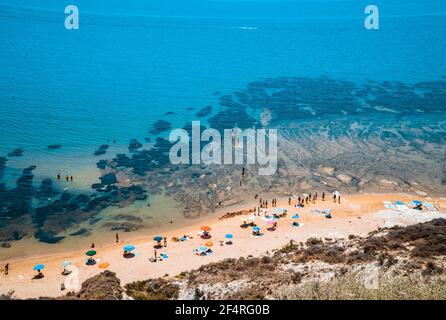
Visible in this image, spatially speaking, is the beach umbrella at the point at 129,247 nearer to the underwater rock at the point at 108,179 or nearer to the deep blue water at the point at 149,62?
the underwater rock at the point at 108,179

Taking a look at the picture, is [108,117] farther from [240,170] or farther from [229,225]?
[229,225]

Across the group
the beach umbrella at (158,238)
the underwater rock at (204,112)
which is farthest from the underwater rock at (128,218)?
the underwater rock at (204,112)

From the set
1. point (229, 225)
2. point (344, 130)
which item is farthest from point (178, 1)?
point (229, 225)

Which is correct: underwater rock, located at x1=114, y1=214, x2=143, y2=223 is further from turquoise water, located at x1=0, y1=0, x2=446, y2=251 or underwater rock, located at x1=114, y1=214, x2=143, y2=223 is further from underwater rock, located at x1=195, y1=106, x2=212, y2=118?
underwater rock, located at x1=195, y1=106, x2=212, y2=118

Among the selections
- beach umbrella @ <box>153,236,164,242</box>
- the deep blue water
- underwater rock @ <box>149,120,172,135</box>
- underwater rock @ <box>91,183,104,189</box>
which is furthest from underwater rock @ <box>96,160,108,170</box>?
beach umbrella @ <box>153,236,164,242</box>

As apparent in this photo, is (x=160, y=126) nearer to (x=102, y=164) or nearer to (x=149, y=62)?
(x=102, y=164)

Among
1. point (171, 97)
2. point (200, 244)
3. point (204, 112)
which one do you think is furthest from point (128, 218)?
point (171, 97)
